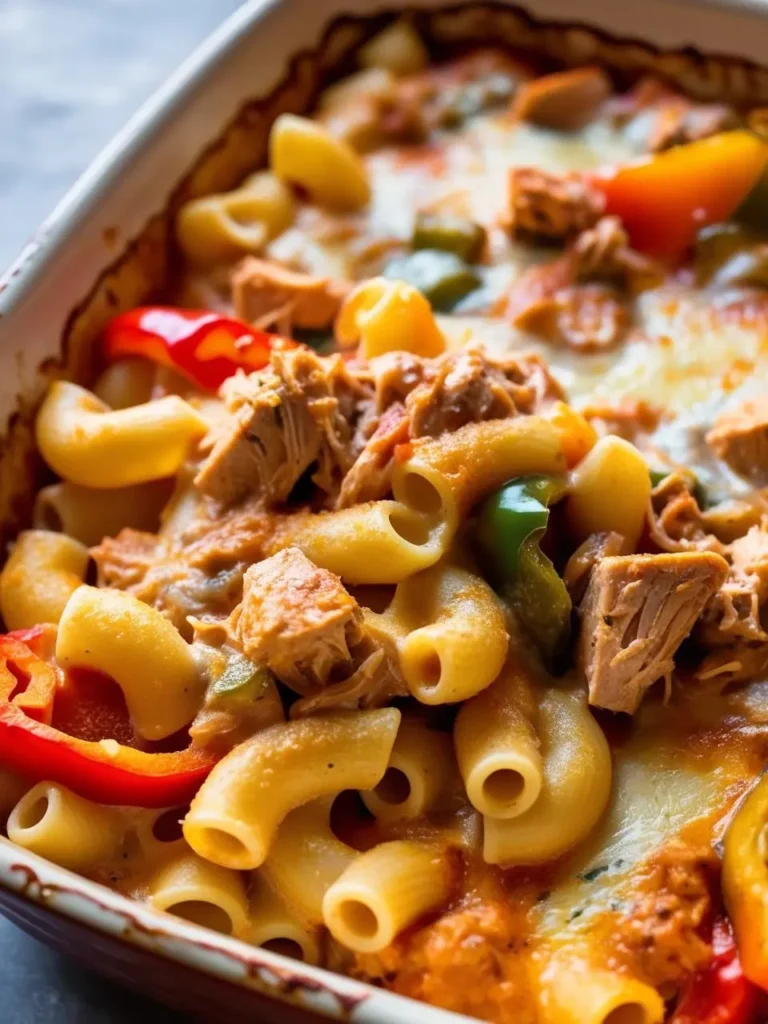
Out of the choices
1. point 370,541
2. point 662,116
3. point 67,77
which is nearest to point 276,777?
point 370,541

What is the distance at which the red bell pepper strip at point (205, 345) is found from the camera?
8.58 ft

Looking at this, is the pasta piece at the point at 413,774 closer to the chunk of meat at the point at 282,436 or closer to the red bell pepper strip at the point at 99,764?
the red bell pepper strip at the point at 99,764

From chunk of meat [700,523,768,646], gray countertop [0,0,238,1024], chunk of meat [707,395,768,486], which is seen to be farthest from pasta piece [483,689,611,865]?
gray countertop [0,0,238,1024]

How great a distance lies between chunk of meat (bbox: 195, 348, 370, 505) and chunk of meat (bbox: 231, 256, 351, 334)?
56cm

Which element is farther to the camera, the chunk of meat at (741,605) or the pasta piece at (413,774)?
the chunk of meat at (741,605)

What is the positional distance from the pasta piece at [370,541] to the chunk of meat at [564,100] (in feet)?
5.30

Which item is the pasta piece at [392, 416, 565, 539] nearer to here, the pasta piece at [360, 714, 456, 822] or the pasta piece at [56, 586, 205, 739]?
the pasta piece at [360, 714, 456, 822]

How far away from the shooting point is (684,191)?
9.74ft

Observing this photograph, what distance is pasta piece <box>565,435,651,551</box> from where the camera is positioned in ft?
7.06

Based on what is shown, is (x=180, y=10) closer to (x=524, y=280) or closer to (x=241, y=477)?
(x=524, y=280)

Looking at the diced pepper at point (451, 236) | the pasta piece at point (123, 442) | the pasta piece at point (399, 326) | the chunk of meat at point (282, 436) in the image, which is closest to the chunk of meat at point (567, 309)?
the diced pepper at point (451, 236)

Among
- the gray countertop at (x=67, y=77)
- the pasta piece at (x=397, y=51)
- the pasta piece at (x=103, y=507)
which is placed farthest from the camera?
the gray countertop at (x=67, y=77)

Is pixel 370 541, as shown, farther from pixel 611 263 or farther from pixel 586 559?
pixel 611 263

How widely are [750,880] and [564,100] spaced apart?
2.17 metres
